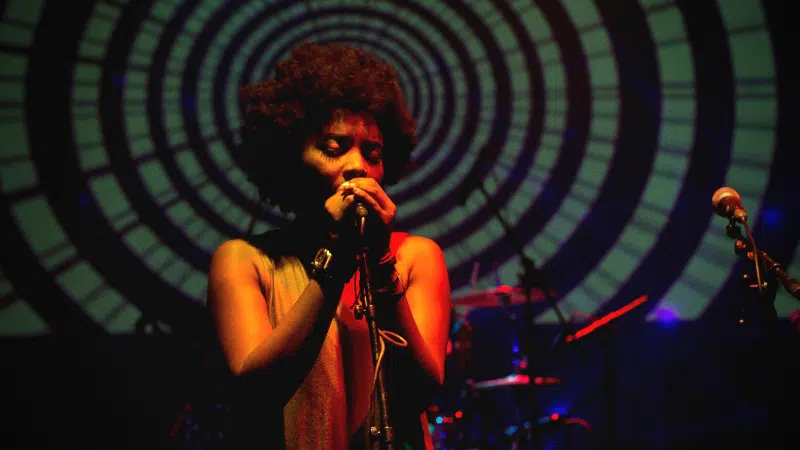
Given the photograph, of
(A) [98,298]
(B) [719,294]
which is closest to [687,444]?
(B) [719,294]

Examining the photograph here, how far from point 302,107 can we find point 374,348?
0.82 m

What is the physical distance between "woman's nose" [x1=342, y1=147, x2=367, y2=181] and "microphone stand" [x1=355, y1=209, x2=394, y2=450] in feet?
0.87

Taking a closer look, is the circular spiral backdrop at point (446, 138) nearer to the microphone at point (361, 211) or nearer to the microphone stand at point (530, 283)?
the microphone stand at point (530, 283)

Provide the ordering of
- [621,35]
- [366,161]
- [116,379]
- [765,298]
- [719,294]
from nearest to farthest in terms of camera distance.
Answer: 1. [366,161]
2. [765,298]
3. [116,379]
4. [719,294]
5. [621,35]

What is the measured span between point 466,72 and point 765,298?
17.4 feet

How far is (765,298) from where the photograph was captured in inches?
93.5

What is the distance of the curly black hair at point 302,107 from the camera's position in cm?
171

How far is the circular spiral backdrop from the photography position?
6066 mm

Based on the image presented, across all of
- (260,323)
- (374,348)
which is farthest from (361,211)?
(260,323)

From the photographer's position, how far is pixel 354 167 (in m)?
1.52

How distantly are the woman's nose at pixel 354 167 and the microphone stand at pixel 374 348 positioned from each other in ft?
A: 0.87

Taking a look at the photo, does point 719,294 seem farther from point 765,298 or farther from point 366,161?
point 366,161

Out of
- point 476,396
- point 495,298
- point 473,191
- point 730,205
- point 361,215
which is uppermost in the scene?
point 473,191

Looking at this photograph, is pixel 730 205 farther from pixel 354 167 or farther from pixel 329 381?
pixel 329 381
